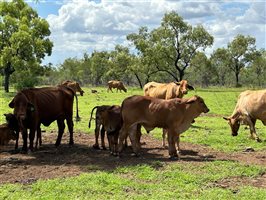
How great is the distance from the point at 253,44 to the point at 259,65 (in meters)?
19.8

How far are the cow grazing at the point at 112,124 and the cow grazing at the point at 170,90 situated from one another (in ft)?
17.3

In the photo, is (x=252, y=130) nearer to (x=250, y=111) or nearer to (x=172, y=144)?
(x=250, y=111)

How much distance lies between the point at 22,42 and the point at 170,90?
1173 inches

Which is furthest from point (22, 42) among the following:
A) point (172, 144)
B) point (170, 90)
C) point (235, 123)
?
point (172, 144)

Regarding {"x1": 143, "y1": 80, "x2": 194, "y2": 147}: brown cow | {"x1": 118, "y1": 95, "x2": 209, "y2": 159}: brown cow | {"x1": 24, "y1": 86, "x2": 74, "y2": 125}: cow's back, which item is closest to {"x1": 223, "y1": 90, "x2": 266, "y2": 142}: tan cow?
{"x1": 143, "y1": 80, "x2": 194, "y2": 147}: brown cow

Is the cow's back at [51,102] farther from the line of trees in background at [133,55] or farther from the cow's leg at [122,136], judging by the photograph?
the line of trees in background at [133,55]

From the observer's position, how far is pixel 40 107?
12.7 m

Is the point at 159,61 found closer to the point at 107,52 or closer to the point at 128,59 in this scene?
the point at 128,59

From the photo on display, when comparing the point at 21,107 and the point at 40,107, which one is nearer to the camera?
the point at 21,107

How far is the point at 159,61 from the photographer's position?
227ft

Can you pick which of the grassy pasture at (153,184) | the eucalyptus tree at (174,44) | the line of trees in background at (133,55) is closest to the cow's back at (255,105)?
the grassy pasture at (153,184)

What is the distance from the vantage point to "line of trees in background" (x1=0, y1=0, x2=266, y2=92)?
4516 centimetres

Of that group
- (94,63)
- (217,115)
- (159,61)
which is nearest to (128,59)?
(159,61)

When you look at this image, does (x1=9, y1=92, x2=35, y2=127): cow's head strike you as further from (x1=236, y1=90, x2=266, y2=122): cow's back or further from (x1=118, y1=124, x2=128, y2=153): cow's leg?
(x1=236, y1=90, x2=266, y2=122): cow's back
